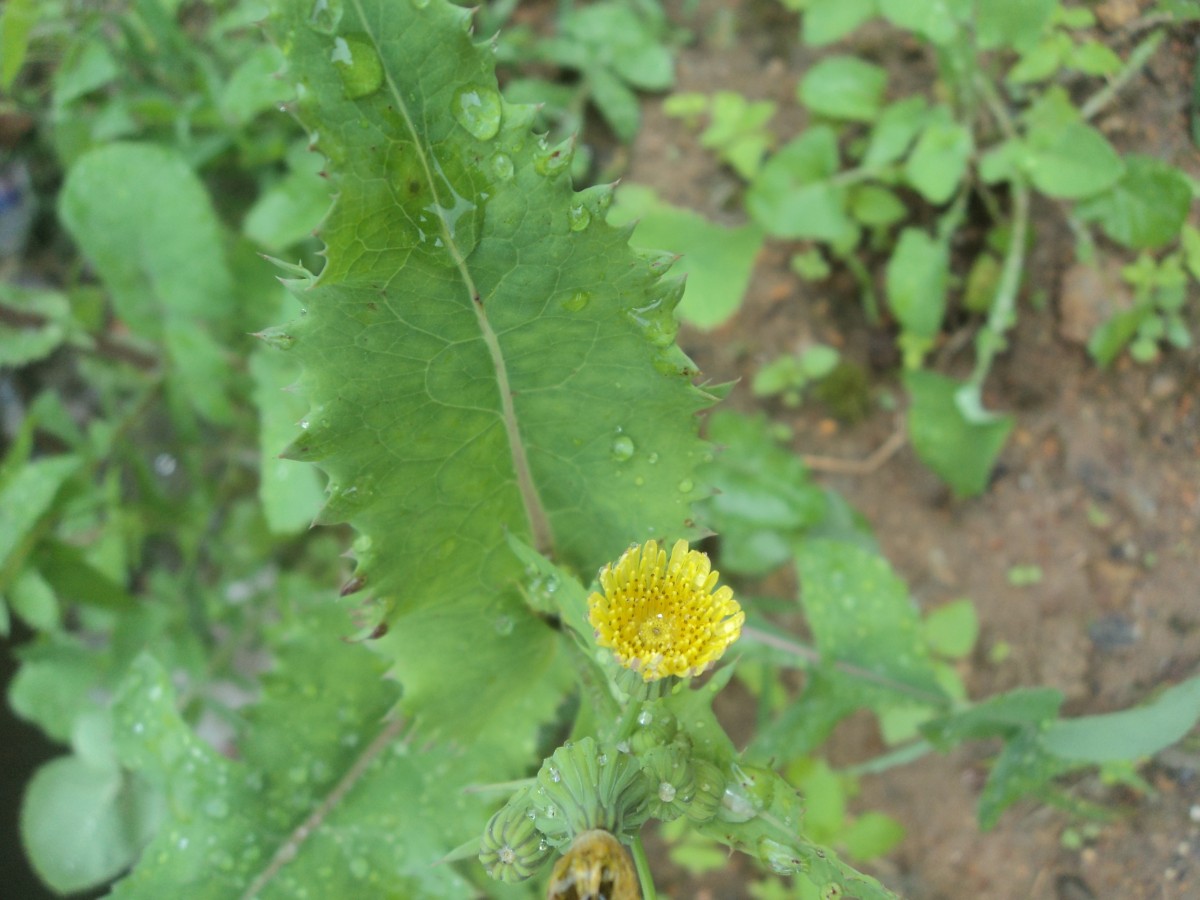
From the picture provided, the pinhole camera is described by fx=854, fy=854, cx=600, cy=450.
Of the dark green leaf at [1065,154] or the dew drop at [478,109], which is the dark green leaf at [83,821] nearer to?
the dew drop at [478,109]

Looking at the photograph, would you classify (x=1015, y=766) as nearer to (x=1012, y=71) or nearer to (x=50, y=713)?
(x=1012, y=71)

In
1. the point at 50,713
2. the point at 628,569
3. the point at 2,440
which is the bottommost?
the point at 50,713

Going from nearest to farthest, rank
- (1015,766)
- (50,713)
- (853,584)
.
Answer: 1. (1015,766)
2. (853,584)
3. (50,713)

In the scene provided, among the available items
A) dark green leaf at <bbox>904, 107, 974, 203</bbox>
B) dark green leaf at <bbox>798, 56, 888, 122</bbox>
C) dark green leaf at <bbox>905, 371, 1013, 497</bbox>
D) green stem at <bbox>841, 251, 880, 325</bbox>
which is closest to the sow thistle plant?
dark green leaf at <bbox>905, 371, 1013, 497</bbox>

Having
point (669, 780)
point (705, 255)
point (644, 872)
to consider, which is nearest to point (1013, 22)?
point (705, 255)

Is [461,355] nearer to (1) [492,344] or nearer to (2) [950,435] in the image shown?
(1) [492,344]

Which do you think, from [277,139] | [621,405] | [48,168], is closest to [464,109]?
[621,405]

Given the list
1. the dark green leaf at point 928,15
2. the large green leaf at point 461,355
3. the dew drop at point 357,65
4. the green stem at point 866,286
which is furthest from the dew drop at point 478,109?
the green stem at point 866,286

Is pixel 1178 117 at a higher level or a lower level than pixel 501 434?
higher
